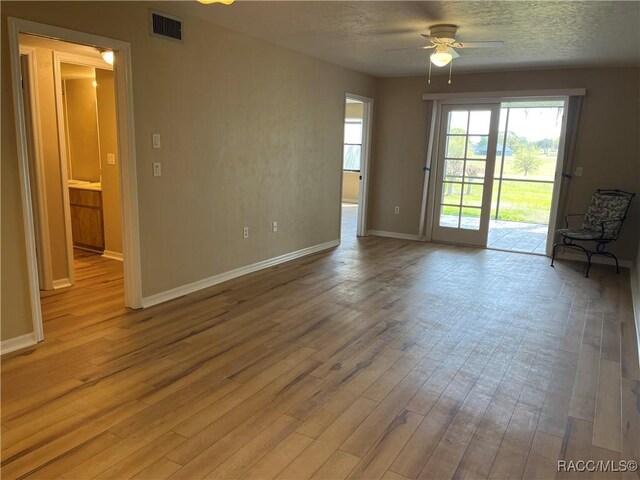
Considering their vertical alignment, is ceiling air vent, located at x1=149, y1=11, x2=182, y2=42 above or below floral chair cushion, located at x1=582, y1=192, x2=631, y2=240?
above

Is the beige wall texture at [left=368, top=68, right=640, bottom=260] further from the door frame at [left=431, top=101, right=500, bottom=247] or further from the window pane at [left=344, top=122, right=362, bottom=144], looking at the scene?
the window pane at [left=344, top=122, right=362, bottom=144]

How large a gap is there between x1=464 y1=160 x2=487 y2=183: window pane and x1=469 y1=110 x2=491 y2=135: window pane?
0.44 meters

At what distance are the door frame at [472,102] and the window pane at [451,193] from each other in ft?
0.56

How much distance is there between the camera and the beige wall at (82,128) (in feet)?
18.7

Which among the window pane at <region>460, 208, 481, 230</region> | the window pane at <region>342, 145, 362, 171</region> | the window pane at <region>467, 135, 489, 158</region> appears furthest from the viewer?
the window pane at <region>342, 145, 362, 171</region>

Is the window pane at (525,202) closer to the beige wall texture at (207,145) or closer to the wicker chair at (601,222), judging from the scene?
the wicker chair at (601,222)

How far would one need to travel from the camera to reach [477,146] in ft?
22.2

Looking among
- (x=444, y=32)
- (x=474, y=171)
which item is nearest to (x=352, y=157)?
(x=474, y=171)

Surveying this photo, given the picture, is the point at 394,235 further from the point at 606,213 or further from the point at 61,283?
the point at 61,283

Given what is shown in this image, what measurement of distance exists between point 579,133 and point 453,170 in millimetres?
1733

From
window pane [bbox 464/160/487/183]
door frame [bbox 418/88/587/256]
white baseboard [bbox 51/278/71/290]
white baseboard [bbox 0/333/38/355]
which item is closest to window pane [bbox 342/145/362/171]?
door frame [bbox 418/88/587/256]

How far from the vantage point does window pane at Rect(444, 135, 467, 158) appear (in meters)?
6.86

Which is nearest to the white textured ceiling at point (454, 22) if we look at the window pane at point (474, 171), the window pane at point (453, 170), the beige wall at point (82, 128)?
the window pane at point (474, 171)

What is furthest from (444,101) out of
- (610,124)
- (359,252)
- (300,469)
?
(300,469)
